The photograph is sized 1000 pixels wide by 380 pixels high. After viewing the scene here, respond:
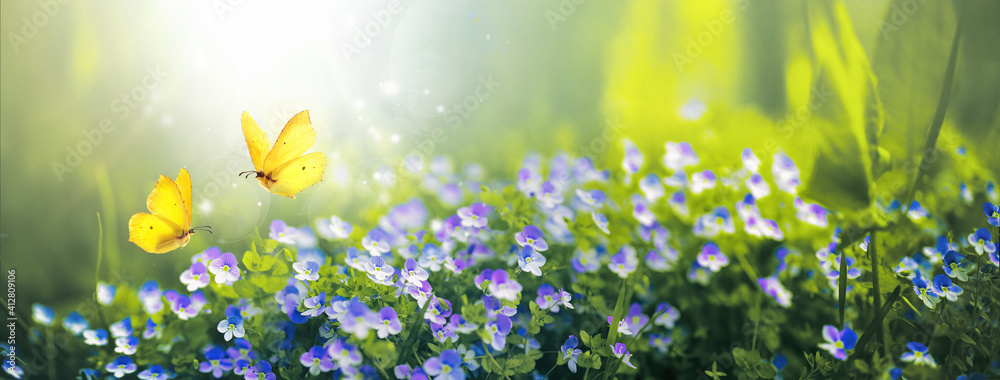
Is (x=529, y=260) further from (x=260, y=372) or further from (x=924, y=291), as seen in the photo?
(x=924, y=291)

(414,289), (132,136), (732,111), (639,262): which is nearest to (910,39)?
(732,111)

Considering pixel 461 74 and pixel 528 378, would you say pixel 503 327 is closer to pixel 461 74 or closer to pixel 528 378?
pixel 528 378

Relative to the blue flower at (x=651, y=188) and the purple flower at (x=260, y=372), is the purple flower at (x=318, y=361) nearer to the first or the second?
the purple flower at (x=260, y=372)

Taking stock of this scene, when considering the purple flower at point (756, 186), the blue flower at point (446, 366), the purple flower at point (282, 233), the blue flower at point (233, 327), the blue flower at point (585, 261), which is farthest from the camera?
the purple flower at point (756, 186)

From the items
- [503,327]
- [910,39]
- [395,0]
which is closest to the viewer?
[503,327]

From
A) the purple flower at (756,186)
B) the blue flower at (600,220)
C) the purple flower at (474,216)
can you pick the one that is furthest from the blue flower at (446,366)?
the purple flower at (756,186)
